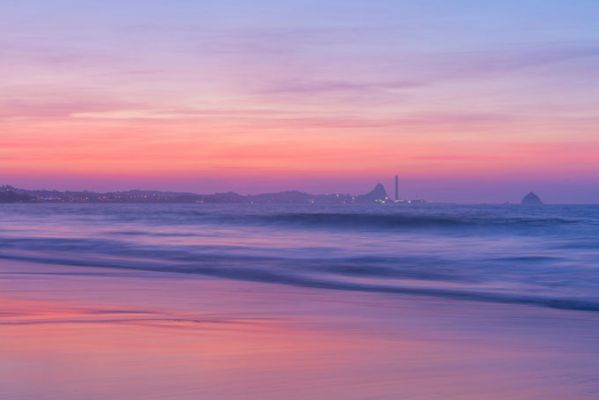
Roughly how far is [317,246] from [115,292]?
38.1ft

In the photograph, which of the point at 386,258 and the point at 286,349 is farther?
the point at 386,258

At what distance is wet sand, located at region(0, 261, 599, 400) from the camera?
14.0ft

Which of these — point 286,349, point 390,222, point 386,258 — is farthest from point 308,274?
point 390,222

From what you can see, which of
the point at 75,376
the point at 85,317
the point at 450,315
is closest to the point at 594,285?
the point at 450,315

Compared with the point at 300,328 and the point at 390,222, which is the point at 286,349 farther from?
the point at 390,222

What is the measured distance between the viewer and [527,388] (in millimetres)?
4406

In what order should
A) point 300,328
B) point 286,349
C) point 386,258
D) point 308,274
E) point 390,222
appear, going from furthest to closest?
point 390,222 < point 386,258 < point 308,274 < point 300,328 < point 286,349

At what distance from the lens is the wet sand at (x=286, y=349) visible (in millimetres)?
4281

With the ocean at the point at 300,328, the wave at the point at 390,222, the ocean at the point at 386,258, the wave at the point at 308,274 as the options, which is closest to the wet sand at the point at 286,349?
the ocean at the point at 300,328

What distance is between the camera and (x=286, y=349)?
5.38 m

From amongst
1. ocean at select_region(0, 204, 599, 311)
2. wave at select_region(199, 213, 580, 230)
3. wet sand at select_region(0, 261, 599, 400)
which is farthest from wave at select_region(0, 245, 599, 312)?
wave at select_region(199, 213, 580, 230)

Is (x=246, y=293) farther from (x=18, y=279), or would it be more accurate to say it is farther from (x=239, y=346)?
(x=239, y=346)

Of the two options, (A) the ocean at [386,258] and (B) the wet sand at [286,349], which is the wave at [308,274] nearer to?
(A) the ocean at [386,258]

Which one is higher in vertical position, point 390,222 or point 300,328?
point 390,222
